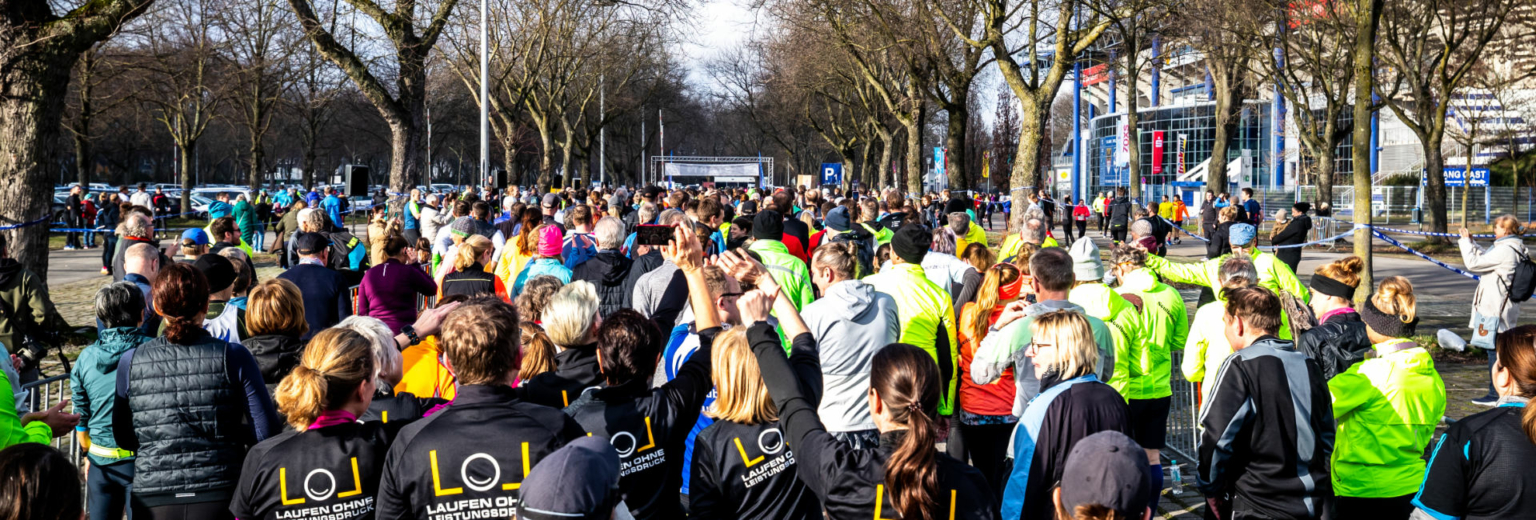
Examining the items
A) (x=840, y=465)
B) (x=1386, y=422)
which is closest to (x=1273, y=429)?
(x=1386, y=422)

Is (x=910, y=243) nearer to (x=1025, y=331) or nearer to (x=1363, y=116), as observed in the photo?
(x=1025, y=331)

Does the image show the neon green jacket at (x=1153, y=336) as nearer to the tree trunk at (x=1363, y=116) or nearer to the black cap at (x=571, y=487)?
the black cap at (x=571, y=487)

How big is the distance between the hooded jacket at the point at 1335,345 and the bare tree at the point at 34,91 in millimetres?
11726

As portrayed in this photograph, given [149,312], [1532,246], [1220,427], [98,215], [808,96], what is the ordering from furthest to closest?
[808,96] < [1532,246] < [98,215] < [149,312] < [1220,427]

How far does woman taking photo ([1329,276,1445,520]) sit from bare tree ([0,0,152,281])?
472 inches

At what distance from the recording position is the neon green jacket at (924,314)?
5805 millimetres

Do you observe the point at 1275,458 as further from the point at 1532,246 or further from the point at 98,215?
the point at 1532,246

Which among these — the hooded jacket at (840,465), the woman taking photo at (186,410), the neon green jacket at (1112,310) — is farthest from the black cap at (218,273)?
the neon green jacket at (1112,310)

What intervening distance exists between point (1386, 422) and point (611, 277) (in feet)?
15.6

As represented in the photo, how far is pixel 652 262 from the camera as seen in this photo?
7.77 meters

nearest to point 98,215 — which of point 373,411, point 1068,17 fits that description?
point 1068,17

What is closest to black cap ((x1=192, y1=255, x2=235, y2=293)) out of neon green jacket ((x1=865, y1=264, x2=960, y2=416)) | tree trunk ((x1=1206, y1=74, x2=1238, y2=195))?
neon green jacket ((x1=865, y1=264, x2=960, y2=416))

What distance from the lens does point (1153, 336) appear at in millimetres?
6160

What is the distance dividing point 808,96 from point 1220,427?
4333 cm
